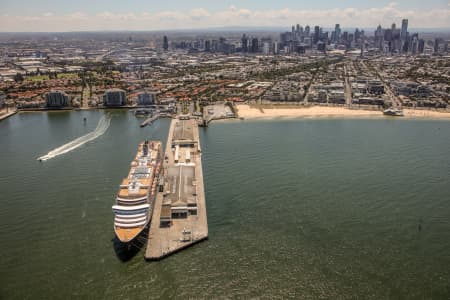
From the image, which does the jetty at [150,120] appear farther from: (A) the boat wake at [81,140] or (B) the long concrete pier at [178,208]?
(B) the long concrete pier at [178,208]

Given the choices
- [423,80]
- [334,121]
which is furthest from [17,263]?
[423,80]

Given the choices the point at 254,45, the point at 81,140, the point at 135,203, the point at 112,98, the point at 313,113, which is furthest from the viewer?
the point at 254,45

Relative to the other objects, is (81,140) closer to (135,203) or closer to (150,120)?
(150,120)

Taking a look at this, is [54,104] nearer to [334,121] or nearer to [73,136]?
[73,136]

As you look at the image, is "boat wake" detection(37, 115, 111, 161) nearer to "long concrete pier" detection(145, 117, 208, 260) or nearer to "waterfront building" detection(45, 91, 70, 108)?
"long concrete pier" detection(145, 117, 208, 260)

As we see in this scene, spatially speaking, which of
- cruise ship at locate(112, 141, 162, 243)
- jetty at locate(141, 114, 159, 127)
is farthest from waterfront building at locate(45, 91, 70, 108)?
cruise ship at locate(112, 141, 162, 243)

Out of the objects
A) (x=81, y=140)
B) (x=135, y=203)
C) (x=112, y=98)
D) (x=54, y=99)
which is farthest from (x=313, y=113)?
(x=54, y=99)
